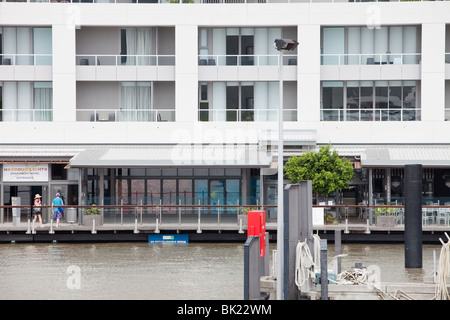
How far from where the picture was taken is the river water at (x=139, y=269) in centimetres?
2428

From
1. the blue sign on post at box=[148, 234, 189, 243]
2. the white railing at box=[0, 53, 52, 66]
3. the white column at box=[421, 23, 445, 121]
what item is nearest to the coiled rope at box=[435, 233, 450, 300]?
the blue sign on post at box=[148, 234, 189, 243]

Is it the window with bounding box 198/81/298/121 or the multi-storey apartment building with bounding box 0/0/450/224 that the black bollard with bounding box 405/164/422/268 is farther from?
the window with bounding box 198/81/298/121

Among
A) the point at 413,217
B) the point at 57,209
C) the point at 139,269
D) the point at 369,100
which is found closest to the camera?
Result: the point at 413,217

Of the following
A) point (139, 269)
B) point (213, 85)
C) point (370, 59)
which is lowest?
point (139, 269)

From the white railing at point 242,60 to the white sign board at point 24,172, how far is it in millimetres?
10327

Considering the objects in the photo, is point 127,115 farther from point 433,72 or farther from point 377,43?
point 433,72

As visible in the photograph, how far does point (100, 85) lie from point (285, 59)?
10168mm

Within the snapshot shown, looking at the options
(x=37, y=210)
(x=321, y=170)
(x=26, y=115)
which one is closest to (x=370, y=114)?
(x=321, y=170)

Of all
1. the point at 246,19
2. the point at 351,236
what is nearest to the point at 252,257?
the point at 351,236

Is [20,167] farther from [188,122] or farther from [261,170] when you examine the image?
[261,170]

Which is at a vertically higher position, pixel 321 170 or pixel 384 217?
pixel 321 170

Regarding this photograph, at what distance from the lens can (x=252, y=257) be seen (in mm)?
18703

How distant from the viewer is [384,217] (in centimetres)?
3609

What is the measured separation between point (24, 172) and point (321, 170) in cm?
1440
